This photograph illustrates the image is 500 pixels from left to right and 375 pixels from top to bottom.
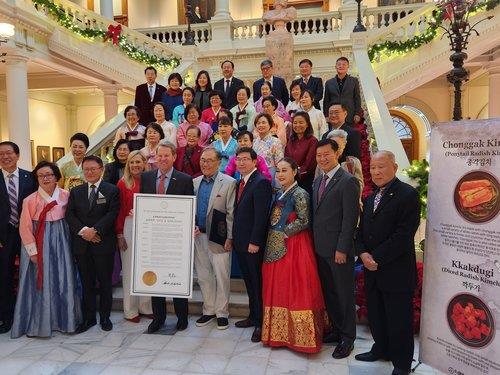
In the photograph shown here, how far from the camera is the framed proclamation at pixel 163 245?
395cm

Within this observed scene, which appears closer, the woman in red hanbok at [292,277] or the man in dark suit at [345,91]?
the woman in red hanbok at [292,277]

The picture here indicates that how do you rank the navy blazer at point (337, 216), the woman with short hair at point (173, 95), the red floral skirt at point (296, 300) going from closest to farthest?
the navy blazer at point (337, 216), the red floral skirt at point (296, 300), the woman with short hair at point (173, 95)

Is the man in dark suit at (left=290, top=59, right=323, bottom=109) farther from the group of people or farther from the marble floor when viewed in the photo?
the marble floor

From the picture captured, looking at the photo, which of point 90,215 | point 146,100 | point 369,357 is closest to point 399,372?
point 369,357

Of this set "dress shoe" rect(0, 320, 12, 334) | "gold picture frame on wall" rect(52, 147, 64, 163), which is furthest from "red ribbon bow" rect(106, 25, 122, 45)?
"dress shoe" rect(0, 320, 12, 334)

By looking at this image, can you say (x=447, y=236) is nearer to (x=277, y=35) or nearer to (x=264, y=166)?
(x=264, y=166)

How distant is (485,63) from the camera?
12062 millimetres

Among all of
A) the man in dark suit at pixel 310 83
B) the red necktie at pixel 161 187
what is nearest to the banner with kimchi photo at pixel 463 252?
the red necktie at pixel 161 187

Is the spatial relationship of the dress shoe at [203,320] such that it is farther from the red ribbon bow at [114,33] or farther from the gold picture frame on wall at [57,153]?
the gold picture frame on wall at [57,153]

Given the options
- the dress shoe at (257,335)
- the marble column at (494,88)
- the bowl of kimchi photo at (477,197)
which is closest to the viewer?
the bowl of kimchi photo at (477,197)

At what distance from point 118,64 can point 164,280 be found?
8738mm

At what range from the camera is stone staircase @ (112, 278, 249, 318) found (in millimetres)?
4555

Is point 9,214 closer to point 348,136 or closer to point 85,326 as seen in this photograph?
point 85,326

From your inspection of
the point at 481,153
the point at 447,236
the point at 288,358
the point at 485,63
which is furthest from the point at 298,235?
the point at 485,63
